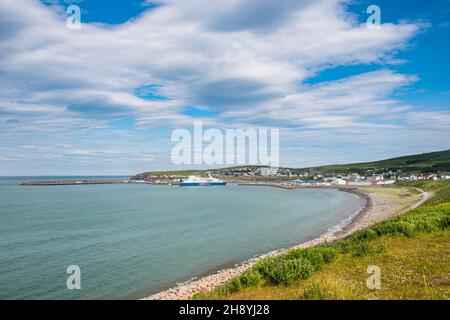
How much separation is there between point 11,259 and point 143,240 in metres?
12.6

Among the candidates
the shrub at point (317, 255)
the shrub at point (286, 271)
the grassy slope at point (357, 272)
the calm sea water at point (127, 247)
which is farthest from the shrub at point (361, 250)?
the calm sea water at point (127, 247)

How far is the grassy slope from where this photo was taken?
10172 millimetres

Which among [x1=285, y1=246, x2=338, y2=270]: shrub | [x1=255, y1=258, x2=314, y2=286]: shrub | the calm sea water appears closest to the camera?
[x1=255, y1=258, x2=314, y2=286]: shrub

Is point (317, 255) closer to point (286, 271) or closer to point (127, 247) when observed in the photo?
point (286, 271)

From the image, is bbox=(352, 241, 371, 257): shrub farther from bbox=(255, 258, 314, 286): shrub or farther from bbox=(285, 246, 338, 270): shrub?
bbox=(255, 258, 314, 286): shrub

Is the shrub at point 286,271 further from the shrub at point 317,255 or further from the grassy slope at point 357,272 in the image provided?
the shrub at point 317,255

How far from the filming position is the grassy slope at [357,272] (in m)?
10.2

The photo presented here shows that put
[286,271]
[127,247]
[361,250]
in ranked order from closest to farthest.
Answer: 1. [286,271]
2. [361,250]
3. [127,247]

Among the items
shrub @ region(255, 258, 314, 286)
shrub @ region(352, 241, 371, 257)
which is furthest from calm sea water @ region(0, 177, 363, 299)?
shrub @ region(352, 241, 371, 257)

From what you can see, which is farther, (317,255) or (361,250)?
(361,250)

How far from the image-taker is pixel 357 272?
13.2m

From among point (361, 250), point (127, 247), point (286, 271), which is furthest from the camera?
point (127, 247)

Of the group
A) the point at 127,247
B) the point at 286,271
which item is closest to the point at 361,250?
the point at 286,271
